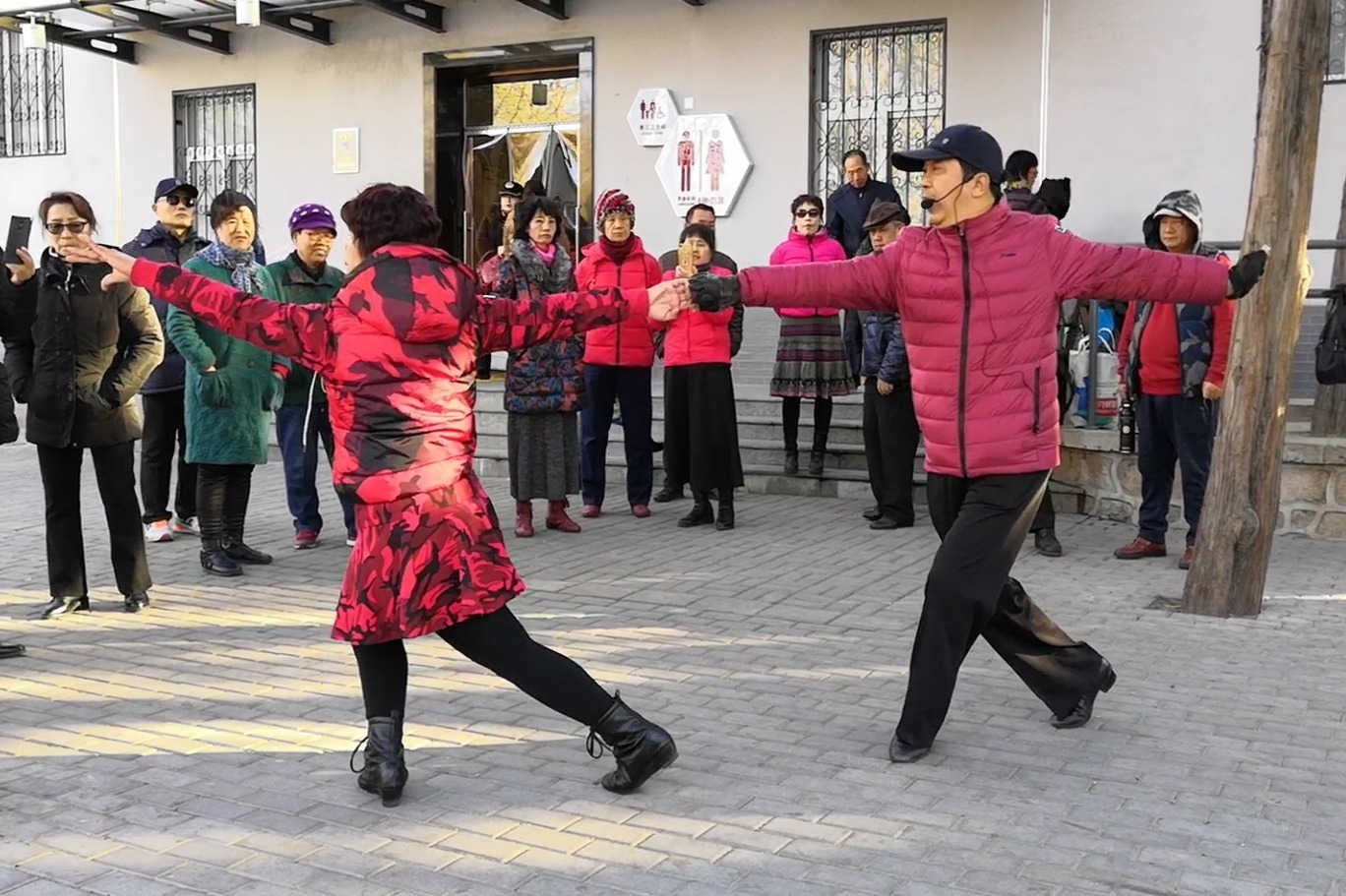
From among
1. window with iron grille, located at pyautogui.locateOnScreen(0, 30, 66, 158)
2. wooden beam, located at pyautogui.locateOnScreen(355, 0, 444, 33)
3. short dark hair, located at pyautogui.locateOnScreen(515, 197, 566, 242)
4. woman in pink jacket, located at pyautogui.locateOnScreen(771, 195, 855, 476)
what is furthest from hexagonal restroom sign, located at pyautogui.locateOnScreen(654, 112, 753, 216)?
window with iron grille, located at pyautogui.locateOnScreen(0, 30, 66, 158)

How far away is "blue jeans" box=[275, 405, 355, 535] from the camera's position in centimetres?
868

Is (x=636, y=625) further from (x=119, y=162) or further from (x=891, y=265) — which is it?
(x=119, y=162)

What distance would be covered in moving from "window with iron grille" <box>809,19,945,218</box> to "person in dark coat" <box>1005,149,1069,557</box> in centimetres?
293

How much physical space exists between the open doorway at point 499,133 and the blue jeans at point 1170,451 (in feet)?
28.1

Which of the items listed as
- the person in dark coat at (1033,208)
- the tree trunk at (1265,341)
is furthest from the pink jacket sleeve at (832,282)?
the tree trunk at (1265,341)

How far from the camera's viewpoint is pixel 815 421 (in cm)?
1070

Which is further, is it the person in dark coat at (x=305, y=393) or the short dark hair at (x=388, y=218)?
the person in dark coat at (x=305, y=393)

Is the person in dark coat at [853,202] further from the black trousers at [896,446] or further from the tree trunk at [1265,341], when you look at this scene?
the tree trunk at [1265,341]

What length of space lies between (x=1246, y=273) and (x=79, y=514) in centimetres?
519

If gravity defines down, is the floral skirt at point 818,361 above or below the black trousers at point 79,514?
above

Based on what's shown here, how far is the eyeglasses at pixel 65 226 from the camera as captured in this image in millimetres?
6023

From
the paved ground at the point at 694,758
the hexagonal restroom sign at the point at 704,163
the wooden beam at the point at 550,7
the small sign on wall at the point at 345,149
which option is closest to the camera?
the paved ground at the point at 694,758

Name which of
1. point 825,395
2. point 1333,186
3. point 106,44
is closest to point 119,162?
point 106,44

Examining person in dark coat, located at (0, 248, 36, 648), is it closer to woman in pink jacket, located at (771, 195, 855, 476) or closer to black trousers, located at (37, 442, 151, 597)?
black trousers, located at (37, 442, 151, 597)
